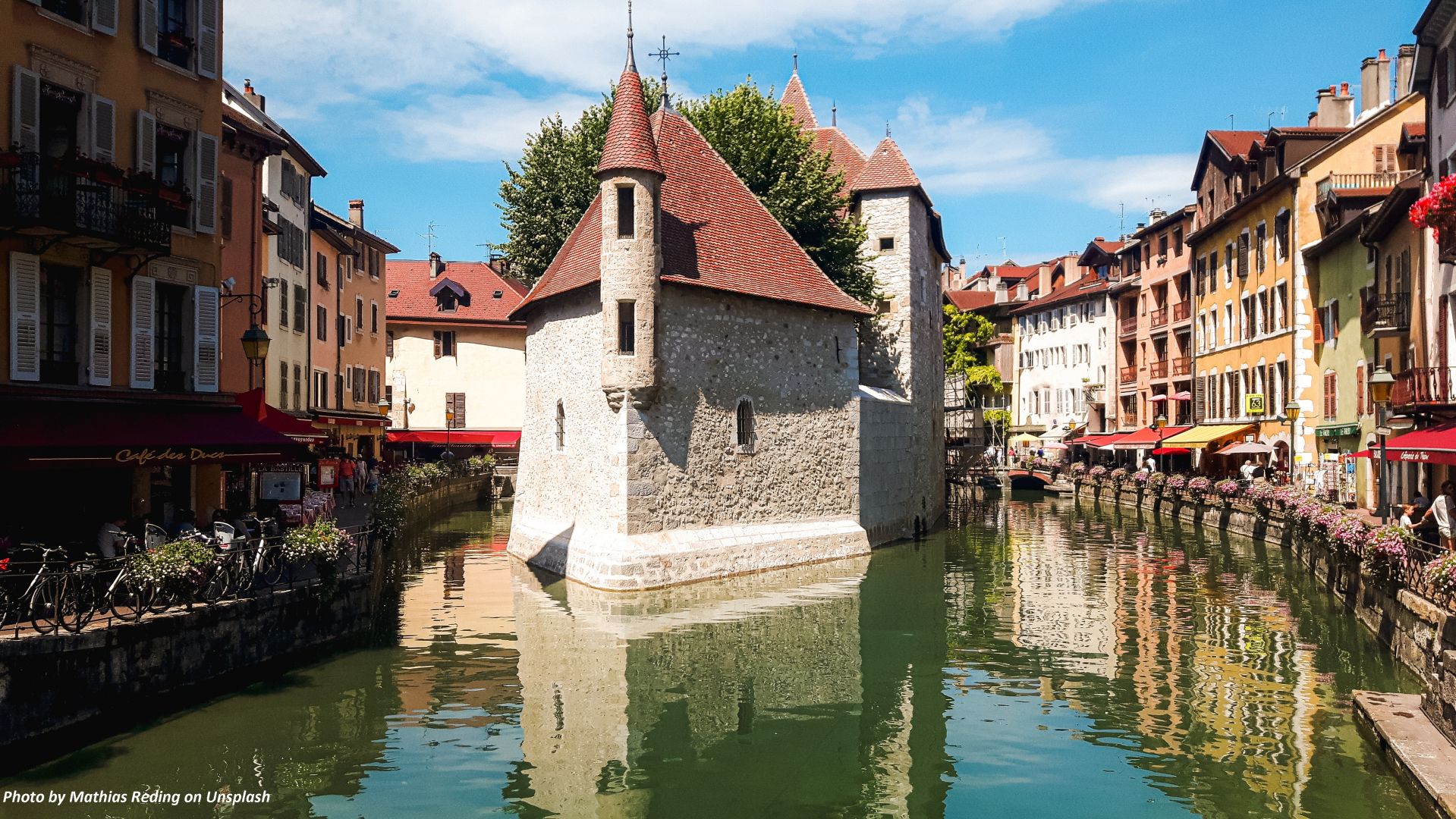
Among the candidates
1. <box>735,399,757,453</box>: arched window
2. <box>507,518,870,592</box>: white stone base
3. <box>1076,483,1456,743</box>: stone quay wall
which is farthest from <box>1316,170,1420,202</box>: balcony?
<box>735,399,757,453</box>: arched window

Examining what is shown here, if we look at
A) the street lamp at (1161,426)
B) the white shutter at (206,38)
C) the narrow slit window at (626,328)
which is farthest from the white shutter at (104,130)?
the street lamp at (1161,426)

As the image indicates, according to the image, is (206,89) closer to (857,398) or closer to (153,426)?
(153,426)

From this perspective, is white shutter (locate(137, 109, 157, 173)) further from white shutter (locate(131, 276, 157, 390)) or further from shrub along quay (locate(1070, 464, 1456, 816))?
shrub along quay (locate(1070, 464, 1456, 816))

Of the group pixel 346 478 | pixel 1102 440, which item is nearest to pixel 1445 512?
pixel 346 478

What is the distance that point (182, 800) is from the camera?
11.1 m

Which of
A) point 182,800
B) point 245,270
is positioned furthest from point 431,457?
point 182,800

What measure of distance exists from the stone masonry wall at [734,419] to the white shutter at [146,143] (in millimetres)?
10015

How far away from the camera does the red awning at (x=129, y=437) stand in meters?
14.2

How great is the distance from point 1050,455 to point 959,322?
37.7 feet

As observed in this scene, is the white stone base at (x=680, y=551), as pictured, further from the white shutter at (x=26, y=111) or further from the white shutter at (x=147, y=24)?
the white shutter at (x=26, y=111)

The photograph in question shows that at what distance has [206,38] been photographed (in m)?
18.9

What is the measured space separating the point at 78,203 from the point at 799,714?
1235cm

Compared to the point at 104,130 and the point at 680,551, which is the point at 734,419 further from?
the point at 104,130

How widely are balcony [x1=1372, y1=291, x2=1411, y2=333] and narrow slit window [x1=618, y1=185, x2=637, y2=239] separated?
18.6 meters
